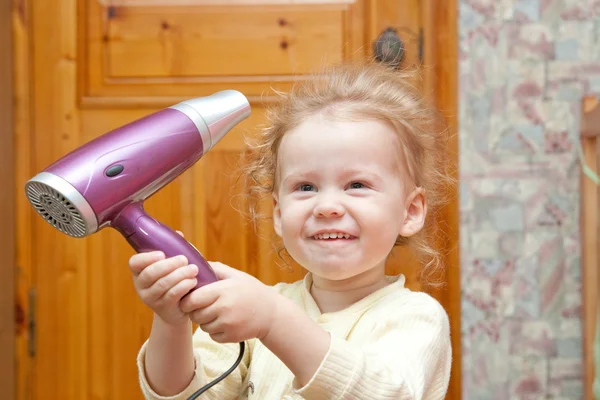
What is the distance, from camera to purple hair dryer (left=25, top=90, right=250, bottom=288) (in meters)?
0.66

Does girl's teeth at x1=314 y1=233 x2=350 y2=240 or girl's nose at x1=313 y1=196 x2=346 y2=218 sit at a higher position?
girl's nose at x1=313 y1=196 x2=346 y2=218

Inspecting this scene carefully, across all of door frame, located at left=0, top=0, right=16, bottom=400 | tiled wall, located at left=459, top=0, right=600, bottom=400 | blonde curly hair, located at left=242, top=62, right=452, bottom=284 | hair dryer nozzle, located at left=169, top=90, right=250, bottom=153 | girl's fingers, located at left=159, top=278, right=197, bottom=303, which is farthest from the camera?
tiled wall, located at left=459, top=0, right=600, bottom=400

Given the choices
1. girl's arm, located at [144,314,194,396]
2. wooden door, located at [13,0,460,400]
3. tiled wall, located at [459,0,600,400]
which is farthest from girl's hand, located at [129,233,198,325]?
Answer: tiled wall, located at [459,0,600,400]

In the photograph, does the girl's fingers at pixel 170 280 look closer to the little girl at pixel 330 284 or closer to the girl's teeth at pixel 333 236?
the little girl at pixel 330 284

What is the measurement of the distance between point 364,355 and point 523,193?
130cm

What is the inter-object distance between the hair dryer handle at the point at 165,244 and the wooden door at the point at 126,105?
103 centimetres

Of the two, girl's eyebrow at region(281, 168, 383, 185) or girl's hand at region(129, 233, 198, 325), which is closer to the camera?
girl's hand at region(129, 233, 198, 325)

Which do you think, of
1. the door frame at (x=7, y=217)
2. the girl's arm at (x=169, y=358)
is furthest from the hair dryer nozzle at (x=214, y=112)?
the door frame at (x=7, y=217)

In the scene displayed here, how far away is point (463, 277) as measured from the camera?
1893 mm

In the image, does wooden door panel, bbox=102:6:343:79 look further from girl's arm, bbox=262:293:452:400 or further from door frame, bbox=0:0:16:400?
girl's arm, bbox=262:293:452:400

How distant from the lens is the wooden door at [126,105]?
174cm

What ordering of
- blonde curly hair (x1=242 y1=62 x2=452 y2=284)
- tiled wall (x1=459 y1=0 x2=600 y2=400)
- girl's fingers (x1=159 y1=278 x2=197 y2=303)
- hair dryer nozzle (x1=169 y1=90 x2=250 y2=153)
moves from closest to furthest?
girl's fingers (x1=159 y1=278 x2=197 y2=303)
hair dryer nozzle (x1=169 y1=90 x2=250 y2=153)
blonde curly hair (x1=242 y1=62 x2=452 y2=284)
tiled wall (x1=459 y1=0 x2=600 y2=400)

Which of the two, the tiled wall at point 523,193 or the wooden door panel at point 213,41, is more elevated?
the wooden door panel at point 213,41

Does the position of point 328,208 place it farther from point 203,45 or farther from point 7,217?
point 7,217
